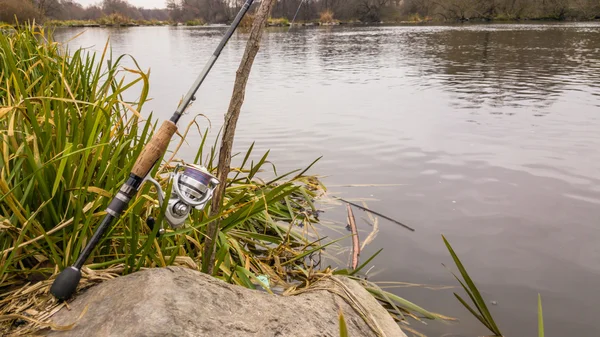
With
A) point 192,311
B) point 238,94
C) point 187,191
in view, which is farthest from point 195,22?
point 192,311

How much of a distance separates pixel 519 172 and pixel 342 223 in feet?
8.10

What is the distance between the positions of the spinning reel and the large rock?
0.20 m

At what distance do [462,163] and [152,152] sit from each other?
15.4 ft

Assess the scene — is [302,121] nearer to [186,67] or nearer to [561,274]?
[561,274]

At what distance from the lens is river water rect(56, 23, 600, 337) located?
3180 millimetres

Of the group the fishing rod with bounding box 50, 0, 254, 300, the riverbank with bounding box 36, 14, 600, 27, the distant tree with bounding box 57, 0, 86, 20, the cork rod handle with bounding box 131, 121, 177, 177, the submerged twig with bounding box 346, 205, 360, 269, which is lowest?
the submerged twig with bounding box 346, 205, 360, 269

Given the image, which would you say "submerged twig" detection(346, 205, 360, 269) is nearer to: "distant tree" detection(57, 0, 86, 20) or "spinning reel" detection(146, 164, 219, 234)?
"spinning reel" detection(146, 164, 219, 234)

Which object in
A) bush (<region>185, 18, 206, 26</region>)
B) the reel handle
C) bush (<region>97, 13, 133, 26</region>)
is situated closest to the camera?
the reel handle

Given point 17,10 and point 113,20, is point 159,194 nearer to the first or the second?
point 17,10

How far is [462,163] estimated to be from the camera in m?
5.70

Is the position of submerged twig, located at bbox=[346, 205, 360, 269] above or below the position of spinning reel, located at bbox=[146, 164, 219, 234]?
below

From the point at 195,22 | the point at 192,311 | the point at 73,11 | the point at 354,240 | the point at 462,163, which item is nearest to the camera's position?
the point at 192,311

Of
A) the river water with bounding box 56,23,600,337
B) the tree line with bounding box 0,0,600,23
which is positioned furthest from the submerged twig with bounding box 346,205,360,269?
the tree line with bounding box 0,0,600,23

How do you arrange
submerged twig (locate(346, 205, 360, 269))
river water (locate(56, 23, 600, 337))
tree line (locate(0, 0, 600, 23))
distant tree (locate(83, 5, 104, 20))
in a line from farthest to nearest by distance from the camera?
distant tree (locate(83, 5, 104, 20))
tree line (locate(0, 0, 600, 23))
submerged twig (locate(346, 205, 360, 269))
river water (locate(56, 23, 600, 337))
